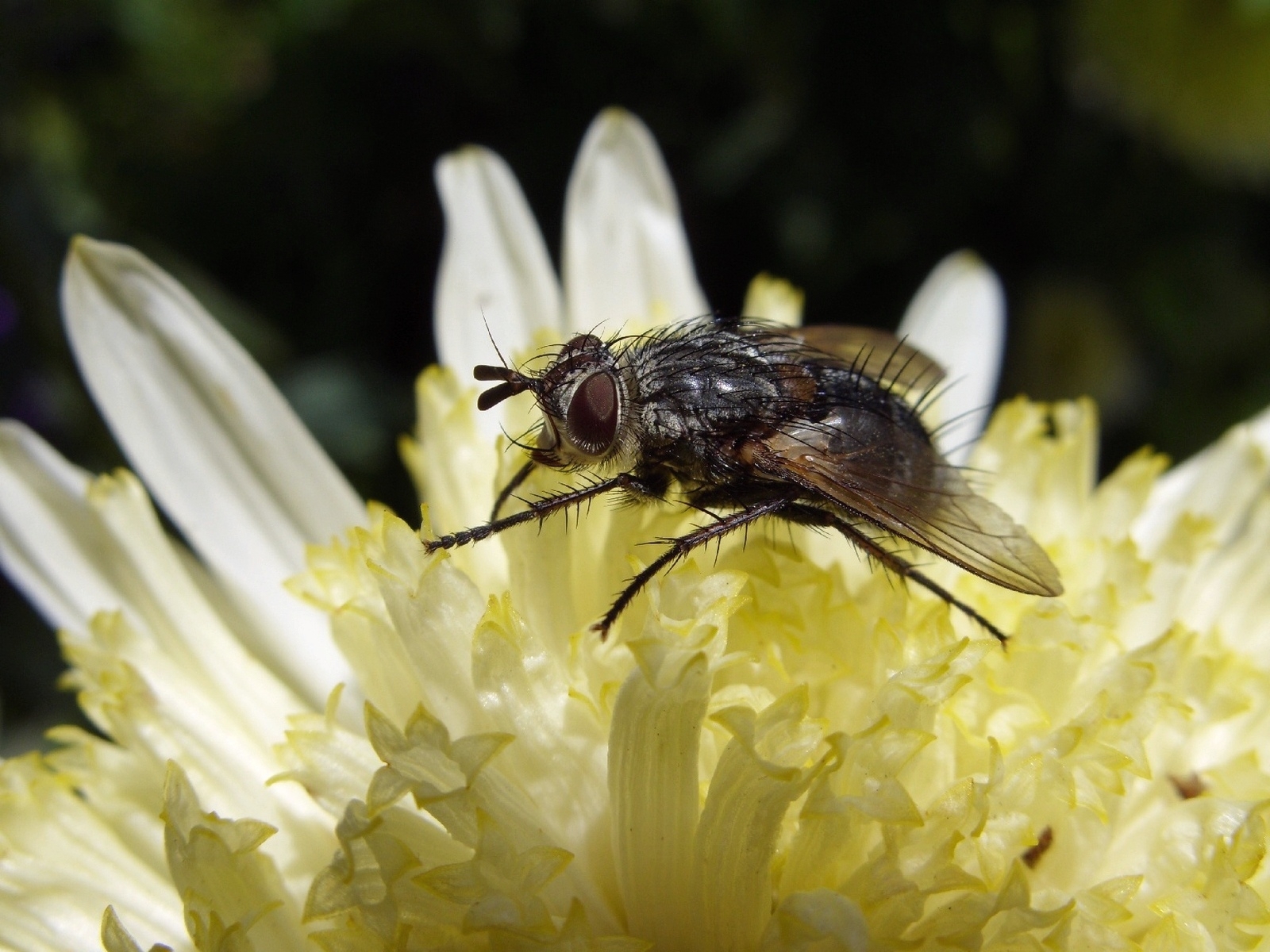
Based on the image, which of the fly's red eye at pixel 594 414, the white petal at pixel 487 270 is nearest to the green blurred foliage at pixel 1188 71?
the white petal at pixel 487 270

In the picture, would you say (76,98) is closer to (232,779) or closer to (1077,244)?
(232,779)

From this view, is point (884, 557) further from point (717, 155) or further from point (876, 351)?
point (717, 155)

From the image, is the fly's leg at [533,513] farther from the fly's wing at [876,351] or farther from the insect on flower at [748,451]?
the fly's wing at [876,351]

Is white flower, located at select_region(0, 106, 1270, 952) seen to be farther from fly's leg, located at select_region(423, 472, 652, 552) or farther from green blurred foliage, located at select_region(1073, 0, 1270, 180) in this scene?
green blurred foliage, located at select_region(1073, 0, 1270, 180)

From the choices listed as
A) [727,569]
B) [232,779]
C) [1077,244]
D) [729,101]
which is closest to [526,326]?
[727,569]

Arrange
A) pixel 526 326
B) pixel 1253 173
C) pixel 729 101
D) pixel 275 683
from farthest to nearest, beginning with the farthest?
pixel 729 101 → pixel 1253 173 → pixel 526 326 → pixel 275 683

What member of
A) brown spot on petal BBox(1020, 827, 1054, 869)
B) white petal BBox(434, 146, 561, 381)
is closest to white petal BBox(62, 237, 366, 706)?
white petal BBox(434, 146, 561, 381)
